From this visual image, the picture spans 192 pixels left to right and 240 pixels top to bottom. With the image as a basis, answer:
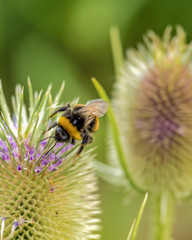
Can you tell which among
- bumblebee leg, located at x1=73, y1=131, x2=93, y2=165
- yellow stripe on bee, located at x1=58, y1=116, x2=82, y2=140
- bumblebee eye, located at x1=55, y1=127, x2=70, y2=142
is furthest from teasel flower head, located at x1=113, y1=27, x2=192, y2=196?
bumblebee eye, located at x1=55, y1=127, x2=70, y2=142

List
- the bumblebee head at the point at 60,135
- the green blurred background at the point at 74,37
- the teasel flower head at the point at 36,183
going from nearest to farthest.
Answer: the teasel flower head at the point at 36,183 < the bumblebee head at the point at 60,135 < the green blurred background at the point at 74,37

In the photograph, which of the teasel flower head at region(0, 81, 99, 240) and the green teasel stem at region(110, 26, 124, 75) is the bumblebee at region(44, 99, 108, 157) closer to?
the teasel flower head at region(0, 81, 99, 240)

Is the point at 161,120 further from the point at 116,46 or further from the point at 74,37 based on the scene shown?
the point at 74,37

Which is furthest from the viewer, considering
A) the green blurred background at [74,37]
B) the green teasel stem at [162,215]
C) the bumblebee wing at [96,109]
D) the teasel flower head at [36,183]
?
the green blurred background at [74,37]

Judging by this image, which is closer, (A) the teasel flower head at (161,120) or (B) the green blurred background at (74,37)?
(A) the teasel flower head at (161,120)

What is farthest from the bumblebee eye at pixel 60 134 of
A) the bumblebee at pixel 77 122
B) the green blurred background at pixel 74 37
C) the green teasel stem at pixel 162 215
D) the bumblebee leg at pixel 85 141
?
the green blurred background at pixel 74 37

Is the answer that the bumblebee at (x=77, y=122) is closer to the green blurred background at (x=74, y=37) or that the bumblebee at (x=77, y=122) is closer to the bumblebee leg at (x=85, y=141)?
the bumblebee leg at (x=85, y=141)

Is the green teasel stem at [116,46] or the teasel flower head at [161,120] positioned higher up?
the green teasel stem at [116,46]
